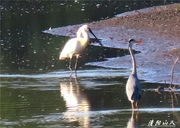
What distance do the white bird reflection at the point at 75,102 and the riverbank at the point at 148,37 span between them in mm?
1585

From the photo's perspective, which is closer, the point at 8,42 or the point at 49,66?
the point at 49,66

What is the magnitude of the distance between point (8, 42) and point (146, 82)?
380 inches

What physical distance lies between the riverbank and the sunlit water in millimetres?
560

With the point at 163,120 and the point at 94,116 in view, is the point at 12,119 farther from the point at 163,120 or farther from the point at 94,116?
the point at 163,120

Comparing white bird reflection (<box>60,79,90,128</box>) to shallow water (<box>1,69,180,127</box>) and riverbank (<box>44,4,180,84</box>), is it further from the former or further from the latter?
riverbank (<box>44,4,180,84</box>)

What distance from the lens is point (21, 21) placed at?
3002cm

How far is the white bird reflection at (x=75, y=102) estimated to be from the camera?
35.9ft

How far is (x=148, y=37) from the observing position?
68.9 feet

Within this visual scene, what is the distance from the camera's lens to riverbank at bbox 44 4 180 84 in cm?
1573

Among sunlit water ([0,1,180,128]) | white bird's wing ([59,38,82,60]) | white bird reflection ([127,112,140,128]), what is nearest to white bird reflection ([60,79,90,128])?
sunlit water ([0,1,180,128])

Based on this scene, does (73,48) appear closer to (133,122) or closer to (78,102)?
(78,102)

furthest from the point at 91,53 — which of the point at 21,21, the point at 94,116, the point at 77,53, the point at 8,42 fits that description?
the point at 21,21

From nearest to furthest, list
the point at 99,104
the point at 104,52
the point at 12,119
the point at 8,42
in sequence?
the point at 12,119
the point at 99,104
the point at 104,52
the point at 8,42

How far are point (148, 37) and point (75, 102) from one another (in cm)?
877
